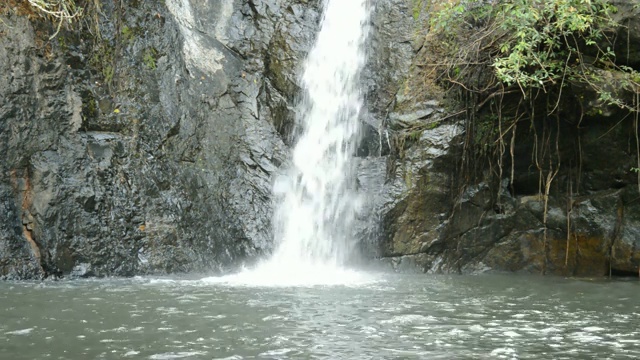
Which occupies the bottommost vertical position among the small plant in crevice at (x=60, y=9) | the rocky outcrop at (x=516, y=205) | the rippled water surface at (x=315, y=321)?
the rippled water surface at (x=315, y=321)

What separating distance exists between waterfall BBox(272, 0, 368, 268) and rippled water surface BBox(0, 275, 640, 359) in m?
1.99

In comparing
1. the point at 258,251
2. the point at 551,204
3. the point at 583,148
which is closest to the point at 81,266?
the point at 258,251

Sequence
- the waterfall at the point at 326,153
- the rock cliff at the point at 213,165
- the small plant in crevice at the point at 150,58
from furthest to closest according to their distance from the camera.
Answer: the waterfall at the point at 326,153 → the small plant in crevice at the point at 150,58 → the rock cliff at the point at 213,165

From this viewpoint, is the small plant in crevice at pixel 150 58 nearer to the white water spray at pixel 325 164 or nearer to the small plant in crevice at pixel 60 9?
the small plant in crevice at pixel 60 9

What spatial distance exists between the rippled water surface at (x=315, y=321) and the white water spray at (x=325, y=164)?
182 cm

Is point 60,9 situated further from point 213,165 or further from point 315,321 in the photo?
point 315,321

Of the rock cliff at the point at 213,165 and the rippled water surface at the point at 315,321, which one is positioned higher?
the rock cliff at the point at 213,165

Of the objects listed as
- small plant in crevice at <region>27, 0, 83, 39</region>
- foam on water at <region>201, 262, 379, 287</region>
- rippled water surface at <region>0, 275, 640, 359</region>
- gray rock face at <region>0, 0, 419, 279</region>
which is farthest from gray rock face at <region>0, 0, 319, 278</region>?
rippled water surface at <region>0, 275, 640, 359</region>

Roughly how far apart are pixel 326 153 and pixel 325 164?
0.60 ft

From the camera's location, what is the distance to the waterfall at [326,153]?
31.2 feet

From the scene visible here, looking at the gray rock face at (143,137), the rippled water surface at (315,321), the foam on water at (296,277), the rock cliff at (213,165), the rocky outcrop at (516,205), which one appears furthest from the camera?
the rocky outcrop at (516,205)

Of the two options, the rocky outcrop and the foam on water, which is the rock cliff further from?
the foam on water

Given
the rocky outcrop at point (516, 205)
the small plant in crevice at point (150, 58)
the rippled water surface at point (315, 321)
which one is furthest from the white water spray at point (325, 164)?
the small plant in crevice at point (150, 58)

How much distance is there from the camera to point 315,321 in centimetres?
533
